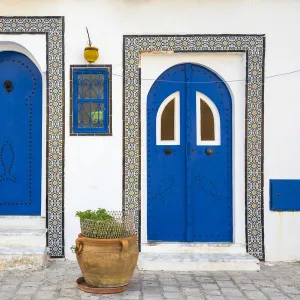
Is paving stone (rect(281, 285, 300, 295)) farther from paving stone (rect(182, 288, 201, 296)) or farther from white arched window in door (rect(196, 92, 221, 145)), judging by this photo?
white arched window in door (rect(196, 92, 221, 145))

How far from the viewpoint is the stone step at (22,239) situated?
5465 millimetres

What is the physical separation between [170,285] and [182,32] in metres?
3.07

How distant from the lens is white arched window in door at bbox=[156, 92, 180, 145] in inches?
228

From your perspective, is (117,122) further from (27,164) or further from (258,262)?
(258,262)

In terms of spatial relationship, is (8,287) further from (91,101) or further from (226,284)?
(91,101)

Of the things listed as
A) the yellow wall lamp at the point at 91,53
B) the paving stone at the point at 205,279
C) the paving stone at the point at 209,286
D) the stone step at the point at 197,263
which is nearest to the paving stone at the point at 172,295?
the paving stone at the point at 209,286

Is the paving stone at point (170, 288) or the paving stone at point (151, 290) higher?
the paving stone at point (151, 290)

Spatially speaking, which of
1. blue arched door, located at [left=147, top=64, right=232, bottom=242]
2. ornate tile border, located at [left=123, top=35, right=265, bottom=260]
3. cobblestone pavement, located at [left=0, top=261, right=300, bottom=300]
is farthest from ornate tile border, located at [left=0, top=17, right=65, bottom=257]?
blue arched door, located at [left=147, top=64, right=232, bottom=242]

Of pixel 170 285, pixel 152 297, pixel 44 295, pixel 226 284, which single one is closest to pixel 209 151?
pixel 226 284

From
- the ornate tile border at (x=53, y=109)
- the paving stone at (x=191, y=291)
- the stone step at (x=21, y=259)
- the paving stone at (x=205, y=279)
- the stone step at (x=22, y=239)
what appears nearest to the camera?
the paving stone at (x=191, y=291)

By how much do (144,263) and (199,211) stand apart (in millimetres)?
1027

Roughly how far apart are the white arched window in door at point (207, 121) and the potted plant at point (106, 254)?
1.82 metres

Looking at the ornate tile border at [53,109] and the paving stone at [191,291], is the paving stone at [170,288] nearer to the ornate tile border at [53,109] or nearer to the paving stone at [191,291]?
the paving stone at [191,291]

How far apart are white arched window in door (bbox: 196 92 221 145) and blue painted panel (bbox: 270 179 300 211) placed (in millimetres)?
906
